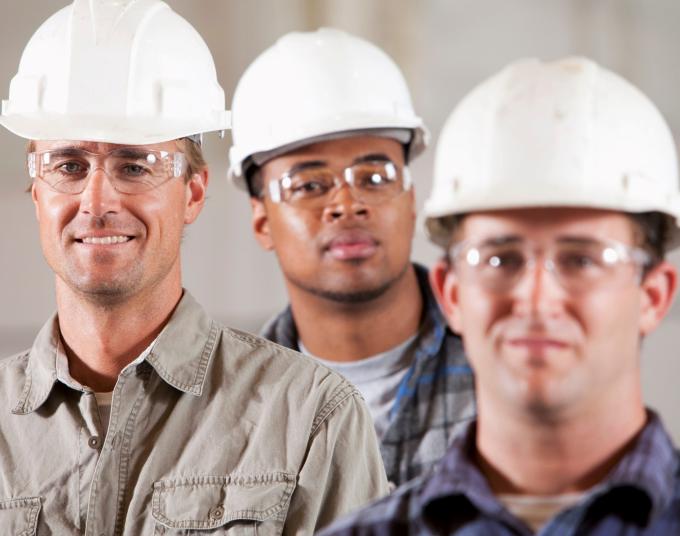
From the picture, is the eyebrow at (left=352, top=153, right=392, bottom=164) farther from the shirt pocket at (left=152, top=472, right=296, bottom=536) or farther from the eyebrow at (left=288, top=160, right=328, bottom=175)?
the shirt pocket at (left=152, top=472, right=296, bottom=536)

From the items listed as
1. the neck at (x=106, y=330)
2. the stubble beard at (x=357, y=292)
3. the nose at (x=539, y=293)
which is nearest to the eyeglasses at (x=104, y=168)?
the neck at (x=106, y=330)

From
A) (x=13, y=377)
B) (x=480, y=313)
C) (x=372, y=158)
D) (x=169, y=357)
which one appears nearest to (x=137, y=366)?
(x=169, y=357)

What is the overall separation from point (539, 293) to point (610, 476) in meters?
0.25

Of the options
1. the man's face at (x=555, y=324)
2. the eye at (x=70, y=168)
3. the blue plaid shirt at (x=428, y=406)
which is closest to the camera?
the man's face at (x=555, y=324)

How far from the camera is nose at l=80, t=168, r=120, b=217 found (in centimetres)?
234

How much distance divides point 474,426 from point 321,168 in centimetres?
125

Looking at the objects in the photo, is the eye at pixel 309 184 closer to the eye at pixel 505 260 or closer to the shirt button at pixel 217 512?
the shirt button at pixel 217 512

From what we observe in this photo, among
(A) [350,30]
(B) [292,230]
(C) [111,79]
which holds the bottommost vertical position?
(B) [292,230]

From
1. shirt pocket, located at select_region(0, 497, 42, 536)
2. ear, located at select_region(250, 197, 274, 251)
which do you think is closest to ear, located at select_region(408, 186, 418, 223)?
ear, located at select_region(250, 197, 274, 251)

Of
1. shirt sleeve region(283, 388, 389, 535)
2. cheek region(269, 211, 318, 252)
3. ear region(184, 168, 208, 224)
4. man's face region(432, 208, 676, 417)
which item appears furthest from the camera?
cheek region(269, 211, 318, 252)

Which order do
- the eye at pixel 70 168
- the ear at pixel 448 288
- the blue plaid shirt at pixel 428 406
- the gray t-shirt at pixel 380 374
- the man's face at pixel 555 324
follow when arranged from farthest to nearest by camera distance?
1. the gray t-shirt at pixel 380 374
2. the blue plaid shirt at pixel 428 406
3. the eye at pixel 70 168
4. the ear at pixel 448 288
5. the man's face at pixel 555 324

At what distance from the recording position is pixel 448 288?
5.61 feet

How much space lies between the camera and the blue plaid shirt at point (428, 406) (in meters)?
2.69

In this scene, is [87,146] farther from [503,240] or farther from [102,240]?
[503,240]
